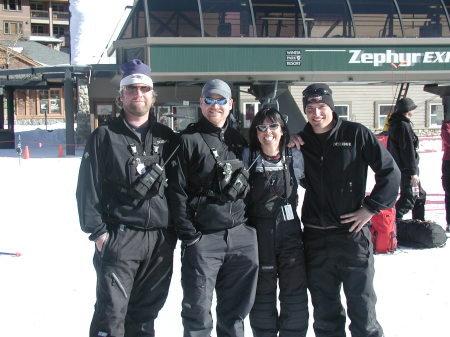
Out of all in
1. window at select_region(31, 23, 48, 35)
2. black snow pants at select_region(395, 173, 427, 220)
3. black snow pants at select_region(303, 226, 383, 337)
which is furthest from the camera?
window at select_region(31, 23, 48, 35)

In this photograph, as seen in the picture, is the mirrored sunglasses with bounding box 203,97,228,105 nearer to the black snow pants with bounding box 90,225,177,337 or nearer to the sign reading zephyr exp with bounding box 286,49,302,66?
the black snow pants with bounding box 90,225,177,337

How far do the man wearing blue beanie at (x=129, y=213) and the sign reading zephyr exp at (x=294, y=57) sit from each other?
12879mm

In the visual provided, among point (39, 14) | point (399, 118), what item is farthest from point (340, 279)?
point (39, 14)

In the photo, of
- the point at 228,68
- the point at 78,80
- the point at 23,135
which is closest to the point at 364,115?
the point at 228,68

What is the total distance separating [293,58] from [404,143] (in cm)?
1024

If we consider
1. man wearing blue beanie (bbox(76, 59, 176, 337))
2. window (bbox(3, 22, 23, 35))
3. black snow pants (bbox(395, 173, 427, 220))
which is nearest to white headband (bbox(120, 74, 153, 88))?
man wearing blue beanie (bbox(76, 59, 176, 337))

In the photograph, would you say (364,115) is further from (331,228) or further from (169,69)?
(331,228)

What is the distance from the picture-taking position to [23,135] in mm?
28281

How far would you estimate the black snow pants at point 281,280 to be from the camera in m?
3.40

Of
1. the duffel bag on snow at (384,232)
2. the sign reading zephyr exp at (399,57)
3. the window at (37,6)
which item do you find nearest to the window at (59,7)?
the window at (37,6)

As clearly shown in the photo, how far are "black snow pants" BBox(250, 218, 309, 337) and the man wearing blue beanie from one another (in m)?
0.65

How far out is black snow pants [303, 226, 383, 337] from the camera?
333 centimetres

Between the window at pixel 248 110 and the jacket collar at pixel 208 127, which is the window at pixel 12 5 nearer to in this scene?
the window at pixel 248 110

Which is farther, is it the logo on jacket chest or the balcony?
the balcony
